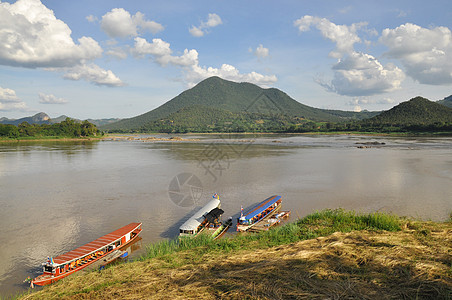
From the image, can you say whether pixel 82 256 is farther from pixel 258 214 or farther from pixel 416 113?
pixel 416 113

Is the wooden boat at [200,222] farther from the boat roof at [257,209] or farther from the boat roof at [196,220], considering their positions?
the boat roof at [257,209]

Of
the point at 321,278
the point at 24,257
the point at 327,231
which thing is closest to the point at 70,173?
the point at 24,257

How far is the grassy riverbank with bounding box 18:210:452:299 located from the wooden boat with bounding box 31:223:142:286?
2.51 m

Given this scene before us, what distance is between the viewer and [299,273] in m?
6.98

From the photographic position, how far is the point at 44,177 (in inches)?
1292

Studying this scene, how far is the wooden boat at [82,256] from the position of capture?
35.1 ft

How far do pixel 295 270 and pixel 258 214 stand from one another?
9.39 meters

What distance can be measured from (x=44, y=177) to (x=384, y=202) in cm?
3693

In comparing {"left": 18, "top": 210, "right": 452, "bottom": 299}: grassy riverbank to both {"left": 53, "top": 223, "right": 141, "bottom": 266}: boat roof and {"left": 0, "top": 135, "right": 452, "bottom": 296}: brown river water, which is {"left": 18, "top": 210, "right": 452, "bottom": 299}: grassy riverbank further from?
{"left": 0, "top": 135, "right": 452, "bottom": 296}: brown river water

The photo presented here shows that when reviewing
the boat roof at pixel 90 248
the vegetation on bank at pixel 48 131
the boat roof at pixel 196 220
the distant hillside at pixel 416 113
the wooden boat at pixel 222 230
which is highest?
the distant hillside at pixel 416 113

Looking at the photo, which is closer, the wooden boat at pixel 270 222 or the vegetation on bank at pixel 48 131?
the wooden boat at pixel 270 222

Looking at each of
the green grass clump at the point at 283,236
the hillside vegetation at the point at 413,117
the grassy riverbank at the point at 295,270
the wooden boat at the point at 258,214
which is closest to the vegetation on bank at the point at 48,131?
the wooden boat at the point at 258,214

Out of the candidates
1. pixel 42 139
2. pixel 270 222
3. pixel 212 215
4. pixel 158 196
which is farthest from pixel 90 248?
pixel 42 139

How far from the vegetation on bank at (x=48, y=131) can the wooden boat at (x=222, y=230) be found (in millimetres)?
123598
